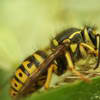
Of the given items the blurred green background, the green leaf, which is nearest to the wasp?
the green leaf

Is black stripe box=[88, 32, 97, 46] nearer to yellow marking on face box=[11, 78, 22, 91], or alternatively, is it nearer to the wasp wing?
the wasp wing

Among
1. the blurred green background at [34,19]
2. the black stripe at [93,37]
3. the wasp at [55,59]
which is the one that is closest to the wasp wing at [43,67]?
the wasp at [55,59]

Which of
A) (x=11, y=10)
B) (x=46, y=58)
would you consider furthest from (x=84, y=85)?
(x=11, y=10)

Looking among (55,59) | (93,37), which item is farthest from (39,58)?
(93,37)

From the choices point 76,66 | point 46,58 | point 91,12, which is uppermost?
point 46,58

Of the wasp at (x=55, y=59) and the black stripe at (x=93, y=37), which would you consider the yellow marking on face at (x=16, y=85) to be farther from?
the black stripe at (x=93, y=37)

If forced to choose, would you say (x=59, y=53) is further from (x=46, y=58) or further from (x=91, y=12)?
(x=91, y=12)
